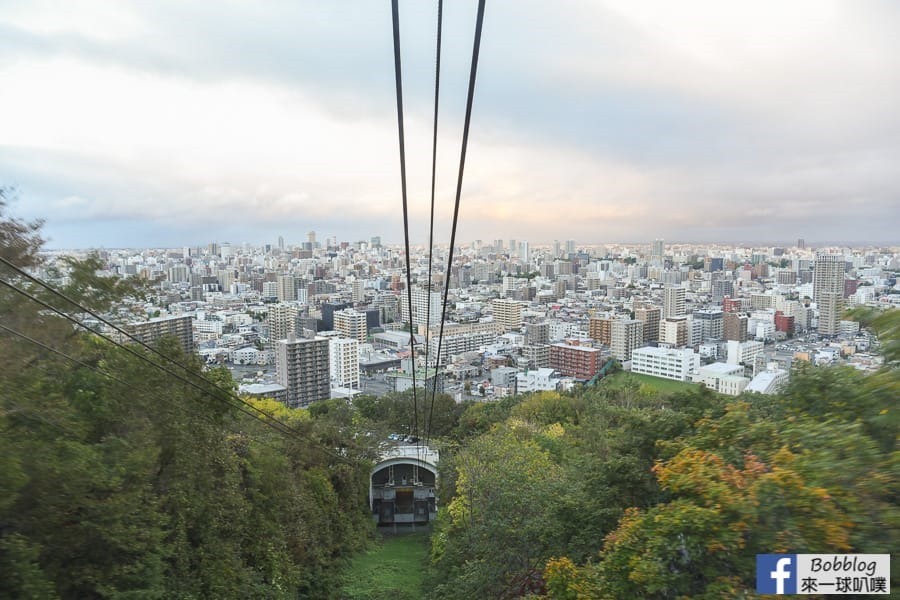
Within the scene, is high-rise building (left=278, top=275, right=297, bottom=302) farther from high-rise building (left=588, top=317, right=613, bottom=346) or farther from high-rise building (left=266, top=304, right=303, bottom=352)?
high-rise building (left=588, top=317, right=613, bottom=346)

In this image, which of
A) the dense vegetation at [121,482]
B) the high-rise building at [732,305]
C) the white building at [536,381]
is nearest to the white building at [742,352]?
the white building at [536,381]

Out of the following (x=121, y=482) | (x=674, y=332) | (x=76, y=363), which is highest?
(x=76, y=363)

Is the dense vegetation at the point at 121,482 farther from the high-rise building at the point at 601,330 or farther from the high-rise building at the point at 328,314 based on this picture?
the high-rise building at the point at 328,314

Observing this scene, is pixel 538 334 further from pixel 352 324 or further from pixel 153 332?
pixel 153 332

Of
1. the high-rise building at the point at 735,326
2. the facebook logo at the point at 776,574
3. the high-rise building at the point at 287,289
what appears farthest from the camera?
the high-rise building at the point at 287,289

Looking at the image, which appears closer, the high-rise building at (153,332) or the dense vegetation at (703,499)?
the dense vegetation at (703,499)

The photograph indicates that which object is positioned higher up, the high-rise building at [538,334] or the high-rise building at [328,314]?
the high-rise building at [328,314]

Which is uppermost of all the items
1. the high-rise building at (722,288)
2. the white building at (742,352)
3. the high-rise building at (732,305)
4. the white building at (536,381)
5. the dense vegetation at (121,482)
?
the dense vegetation at (121,482)

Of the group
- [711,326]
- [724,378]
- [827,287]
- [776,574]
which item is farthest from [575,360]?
[776,574]
